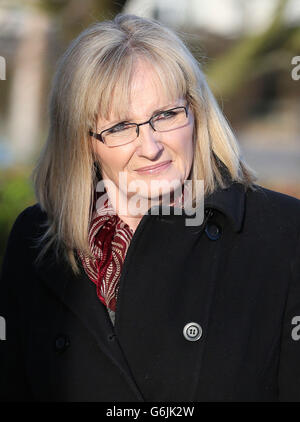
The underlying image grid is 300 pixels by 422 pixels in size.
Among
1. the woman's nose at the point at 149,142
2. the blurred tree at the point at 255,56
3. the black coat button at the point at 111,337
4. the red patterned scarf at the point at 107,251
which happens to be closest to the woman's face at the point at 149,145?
the woman's nose at the point at 149,142

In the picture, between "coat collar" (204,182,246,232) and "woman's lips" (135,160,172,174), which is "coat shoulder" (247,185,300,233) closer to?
"coat collar" (204,182,246,232)

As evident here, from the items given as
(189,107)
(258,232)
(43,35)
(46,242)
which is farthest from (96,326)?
(43,35)

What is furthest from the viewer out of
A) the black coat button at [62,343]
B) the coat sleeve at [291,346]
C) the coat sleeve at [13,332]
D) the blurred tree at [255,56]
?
the blurred tree at [255,56]

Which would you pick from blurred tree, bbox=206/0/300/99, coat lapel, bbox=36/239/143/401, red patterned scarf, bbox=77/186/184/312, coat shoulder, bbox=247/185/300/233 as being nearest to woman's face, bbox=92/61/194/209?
red patterned scarf, bbox=77/186/184/312

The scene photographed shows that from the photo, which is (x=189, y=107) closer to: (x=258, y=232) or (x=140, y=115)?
(x=140, y=115)

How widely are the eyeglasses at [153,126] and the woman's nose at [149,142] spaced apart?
15 millimetres

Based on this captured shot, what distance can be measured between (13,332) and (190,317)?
84cm

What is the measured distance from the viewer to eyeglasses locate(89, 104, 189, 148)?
91.8 inches

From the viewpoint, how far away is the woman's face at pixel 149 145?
91.4 inches

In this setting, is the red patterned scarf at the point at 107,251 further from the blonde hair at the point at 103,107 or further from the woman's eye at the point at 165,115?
the woman's eye at the point at 165,115

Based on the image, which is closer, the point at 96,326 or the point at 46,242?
the point at 96,326

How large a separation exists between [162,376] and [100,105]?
3.34 ft

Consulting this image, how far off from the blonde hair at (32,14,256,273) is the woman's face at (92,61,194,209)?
3cm

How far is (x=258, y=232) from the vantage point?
2330 mm
